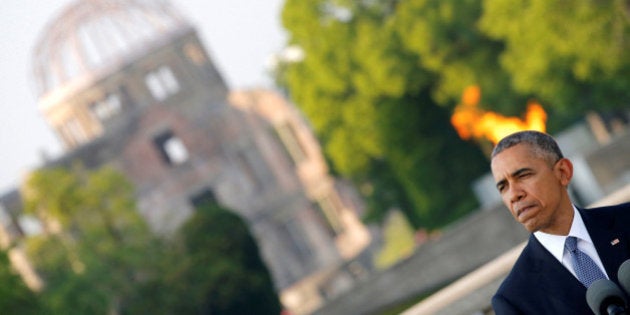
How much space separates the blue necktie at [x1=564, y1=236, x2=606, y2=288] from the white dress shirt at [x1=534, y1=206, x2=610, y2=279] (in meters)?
0.01

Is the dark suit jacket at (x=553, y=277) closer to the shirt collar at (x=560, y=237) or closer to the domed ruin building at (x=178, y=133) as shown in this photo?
the shirt collar at (x=560, y=237)

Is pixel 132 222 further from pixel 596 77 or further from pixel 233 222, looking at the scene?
pixel 596 77

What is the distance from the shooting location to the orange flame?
86.5ft

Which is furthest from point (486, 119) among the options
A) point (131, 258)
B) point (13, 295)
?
point (13, 295)

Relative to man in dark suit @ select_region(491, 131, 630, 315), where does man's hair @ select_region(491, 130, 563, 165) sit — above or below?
above

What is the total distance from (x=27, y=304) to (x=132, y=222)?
10.3 metres

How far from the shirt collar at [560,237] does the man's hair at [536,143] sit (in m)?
0.18

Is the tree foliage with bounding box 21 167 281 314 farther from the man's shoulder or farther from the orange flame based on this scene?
the man's shoulder

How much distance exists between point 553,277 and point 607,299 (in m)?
0.33

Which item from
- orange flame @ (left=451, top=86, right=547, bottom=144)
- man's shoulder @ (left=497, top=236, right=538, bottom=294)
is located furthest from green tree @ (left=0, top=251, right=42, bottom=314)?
man's shoulder @ (left=497, top=236, right=538, bottom=294)

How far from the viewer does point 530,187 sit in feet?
8.65

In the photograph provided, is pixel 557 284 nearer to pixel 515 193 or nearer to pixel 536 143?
pixel 515 193

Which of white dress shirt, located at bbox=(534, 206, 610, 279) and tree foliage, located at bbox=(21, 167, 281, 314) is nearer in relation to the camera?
white dress shirt, located at bbox=(534, 206, 610, 279)

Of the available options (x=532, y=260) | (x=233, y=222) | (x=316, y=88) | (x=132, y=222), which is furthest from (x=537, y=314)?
(x=316, y=88)
